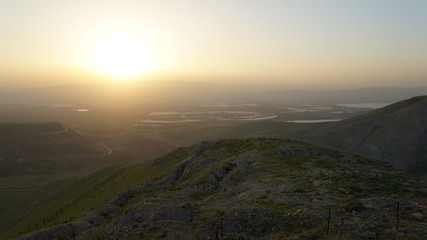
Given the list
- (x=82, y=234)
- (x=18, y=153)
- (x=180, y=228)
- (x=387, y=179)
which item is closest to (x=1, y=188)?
(x=18, y=153)

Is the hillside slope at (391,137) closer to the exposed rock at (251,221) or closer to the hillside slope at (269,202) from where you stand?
the hillside slope at (269,202)

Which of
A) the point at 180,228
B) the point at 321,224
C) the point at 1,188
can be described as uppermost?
the point at 321,224

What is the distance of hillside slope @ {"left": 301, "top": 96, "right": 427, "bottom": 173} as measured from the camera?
95.3m

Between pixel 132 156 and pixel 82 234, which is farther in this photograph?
pixel 132 156

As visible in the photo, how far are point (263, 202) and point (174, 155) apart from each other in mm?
37974

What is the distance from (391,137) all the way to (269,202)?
9958cm

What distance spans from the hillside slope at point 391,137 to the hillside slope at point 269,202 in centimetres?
6861

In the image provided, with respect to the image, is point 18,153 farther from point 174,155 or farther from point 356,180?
point 356,180

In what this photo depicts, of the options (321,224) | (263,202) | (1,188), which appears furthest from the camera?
(1,188)

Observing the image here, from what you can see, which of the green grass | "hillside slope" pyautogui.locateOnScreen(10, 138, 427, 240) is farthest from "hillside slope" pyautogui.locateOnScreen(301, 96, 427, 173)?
the green grass

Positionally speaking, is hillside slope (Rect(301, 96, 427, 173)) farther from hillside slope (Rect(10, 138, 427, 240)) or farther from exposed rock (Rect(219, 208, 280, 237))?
exposed rock (Rect(219, 208, 280, 237))

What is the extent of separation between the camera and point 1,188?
364 feet

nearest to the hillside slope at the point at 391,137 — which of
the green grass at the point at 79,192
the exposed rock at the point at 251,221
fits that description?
the green grass at the point at 79,192

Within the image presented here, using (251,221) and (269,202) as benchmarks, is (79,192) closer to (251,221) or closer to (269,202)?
(269,202)
